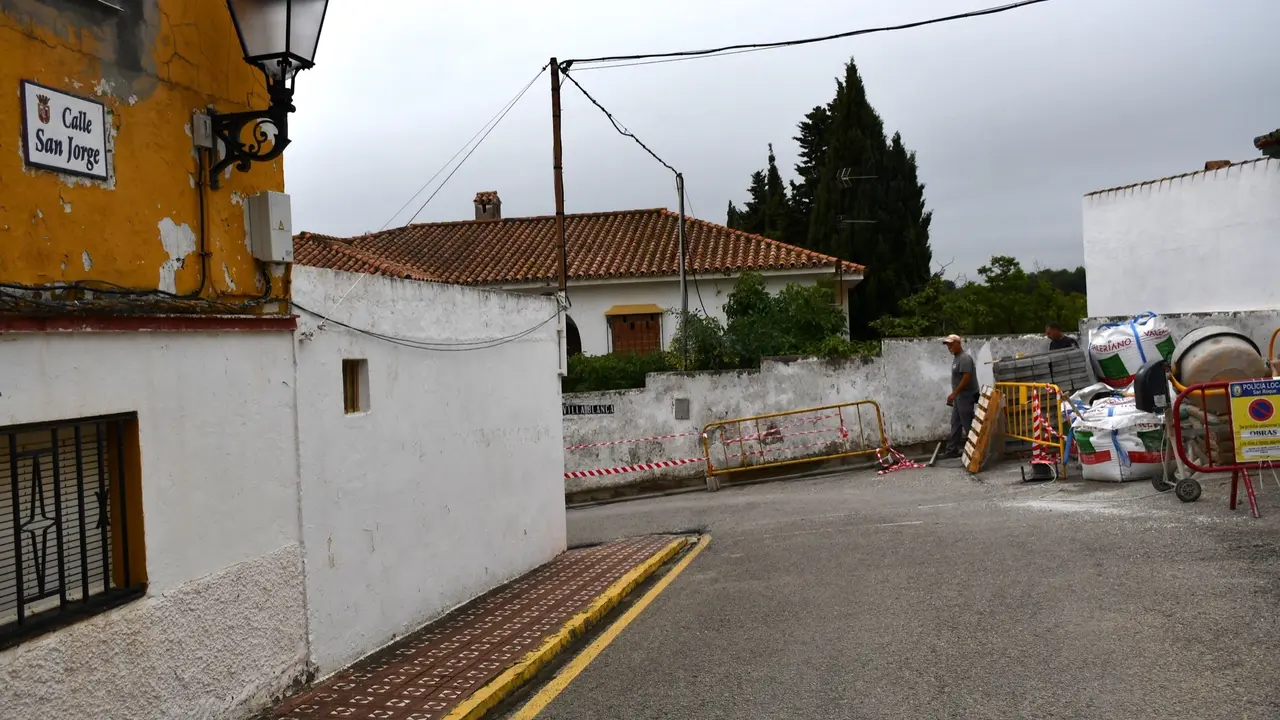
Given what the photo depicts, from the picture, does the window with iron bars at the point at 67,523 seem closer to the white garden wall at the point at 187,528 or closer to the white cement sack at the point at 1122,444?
the white garden wall at the point at 187,528

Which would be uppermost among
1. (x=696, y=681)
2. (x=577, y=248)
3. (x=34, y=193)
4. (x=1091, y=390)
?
(x=577, y=248)

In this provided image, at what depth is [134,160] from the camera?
19.2 ft

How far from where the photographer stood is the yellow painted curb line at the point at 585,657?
666 centimetres

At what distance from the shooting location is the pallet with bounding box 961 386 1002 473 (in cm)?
1628

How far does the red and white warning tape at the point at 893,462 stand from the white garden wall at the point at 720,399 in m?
0.73

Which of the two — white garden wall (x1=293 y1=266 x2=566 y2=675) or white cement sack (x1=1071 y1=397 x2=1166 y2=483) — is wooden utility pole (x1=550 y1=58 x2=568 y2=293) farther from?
white cement sack (x1=1071 y1=397 x2=1166 y2=483)

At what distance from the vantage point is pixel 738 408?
21312 millimetres

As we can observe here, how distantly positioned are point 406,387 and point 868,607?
3983 millimetres

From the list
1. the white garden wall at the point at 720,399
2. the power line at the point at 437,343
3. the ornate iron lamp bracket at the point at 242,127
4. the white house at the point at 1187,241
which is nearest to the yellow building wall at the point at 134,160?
the ornate iron lamp bracket at the point at 242,127

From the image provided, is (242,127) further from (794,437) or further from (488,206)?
(488,206)

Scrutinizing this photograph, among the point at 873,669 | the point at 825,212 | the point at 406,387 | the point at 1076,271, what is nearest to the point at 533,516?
the point at 406,387

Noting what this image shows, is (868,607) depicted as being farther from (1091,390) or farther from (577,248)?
(577,248)

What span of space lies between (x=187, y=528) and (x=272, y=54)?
2759 mm

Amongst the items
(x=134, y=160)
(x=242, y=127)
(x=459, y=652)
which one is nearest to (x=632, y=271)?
→ (x=459, y=652)
